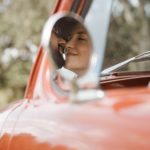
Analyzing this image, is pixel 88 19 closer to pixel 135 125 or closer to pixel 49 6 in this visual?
pixel 135 125

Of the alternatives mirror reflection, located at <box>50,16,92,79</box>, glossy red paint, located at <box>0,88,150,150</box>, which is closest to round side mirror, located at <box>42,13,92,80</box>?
mirror reflection, located at <box>50,16,92,79</box>

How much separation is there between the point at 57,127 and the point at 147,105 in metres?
0.35

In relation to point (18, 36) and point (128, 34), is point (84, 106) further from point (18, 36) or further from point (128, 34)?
point (18, 36)

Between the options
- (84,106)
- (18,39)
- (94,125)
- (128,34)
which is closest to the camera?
(94,125)

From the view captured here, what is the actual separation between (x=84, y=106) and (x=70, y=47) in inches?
6.7

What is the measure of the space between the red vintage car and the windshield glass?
0.03 meters

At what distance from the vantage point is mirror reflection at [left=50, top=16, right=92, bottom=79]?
174cm

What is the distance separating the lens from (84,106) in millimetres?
1829

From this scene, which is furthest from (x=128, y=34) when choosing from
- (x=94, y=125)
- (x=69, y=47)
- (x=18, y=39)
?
(x=18, y=39)

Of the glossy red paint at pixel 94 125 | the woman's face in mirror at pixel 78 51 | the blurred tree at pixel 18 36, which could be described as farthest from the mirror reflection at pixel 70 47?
the blurred tree at pixel 18 36

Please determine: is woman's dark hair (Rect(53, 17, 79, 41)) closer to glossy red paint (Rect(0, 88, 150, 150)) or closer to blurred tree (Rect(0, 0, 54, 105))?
glossy red paint (Rect(0, 88, 150, 150))

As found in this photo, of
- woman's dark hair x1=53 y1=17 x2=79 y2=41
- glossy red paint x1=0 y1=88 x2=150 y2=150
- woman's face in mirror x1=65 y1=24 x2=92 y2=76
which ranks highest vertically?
woman's dark hair x1=53 y1=17 x2=79 y2=41

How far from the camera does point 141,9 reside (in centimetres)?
223

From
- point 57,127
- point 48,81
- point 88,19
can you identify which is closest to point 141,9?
point 88,19
